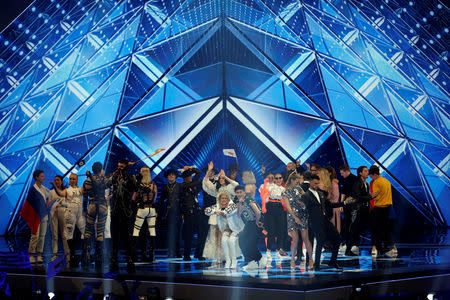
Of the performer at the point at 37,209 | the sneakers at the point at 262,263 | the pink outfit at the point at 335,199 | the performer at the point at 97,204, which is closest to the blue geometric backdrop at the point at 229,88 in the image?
the pink outfit at the point at 335,199

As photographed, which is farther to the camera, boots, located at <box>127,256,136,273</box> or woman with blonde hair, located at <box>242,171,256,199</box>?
woman with blonde hair, located at <box>242,171,256,199</box>

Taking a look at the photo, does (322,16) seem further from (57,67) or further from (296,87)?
(57,67)

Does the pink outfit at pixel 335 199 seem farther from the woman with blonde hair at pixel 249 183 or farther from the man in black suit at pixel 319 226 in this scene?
the man in black suit at pixel 319 226

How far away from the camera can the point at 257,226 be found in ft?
24.0

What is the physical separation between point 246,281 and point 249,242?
1.59 meters

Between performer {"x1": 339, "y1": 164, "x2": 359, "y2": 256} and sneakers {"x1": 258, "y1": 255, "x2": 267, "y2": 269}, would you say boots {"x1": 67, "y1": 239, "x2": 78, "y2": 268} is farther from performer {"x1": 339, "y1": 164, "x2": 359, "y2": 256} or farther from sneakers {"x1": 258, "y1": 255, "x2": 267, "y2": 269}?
performer {"x1": 339, "y1": 164, "x2": 359, "y2": 256}

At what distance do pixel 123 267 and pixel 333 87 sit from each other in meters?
11.3

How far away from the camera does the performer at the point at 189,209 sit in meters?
8.60

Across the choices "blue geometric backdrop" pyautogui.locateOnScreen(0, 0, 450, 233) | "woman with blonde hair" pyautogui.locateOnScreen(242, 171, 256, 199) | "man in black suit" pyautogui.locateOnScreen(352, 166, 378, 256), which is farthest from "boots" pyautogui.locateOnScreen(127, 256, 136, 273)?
"blue geometric backdrop" pyautogui.locateOnScreen(0, 0, 450, 233)

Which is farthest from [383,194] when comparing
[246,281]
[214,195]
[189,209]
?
[246,281]

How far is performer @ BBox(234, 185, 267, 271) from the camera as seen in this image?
714cm

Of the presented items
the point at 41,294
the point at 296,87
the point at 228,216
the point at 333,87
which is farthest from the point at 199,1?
the point at 41,294

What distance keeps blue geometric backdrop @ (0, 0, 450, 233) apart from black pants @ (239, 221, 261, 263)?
794 centimetres

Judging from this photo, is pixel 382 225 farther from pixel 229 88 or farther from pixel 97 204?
pixel 229 88
